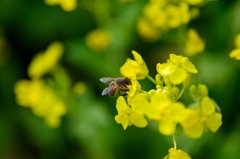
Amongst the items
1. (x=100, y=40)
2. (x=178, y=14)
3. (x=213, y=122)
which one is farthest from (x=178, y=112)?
(x=100, y=40)

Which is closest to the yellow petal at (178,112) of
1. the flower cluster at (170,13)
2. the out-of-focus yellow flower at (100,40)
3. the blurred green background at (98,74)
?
the flower cluster at (170,13)

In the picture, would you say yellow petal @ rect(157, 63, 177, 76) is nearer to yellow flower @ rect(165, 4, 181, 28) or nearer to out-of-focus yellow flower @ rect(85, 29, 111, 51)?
yellow flower @ rect(165, 4, 181, 28)

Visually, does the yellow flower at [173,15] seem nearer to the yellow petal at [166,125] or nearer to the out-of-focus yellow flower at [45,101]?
the out-of-focus yellow flower at [45,101]

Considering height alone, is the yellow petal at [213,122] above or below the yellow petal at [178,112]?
above

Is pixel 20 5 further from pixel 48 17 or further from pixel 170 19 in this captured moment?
pixel 170 19

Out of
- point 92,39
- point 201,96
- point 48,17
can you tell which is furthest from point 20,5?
point 201,96

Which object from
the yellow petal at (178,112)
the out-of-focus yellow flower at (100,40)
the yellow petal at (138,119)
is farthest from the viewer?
the out-of-focus yellow flower at (100,40)

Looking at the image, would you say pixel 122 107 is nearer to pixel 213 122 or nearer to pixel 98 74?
Result: pixel 213 122
